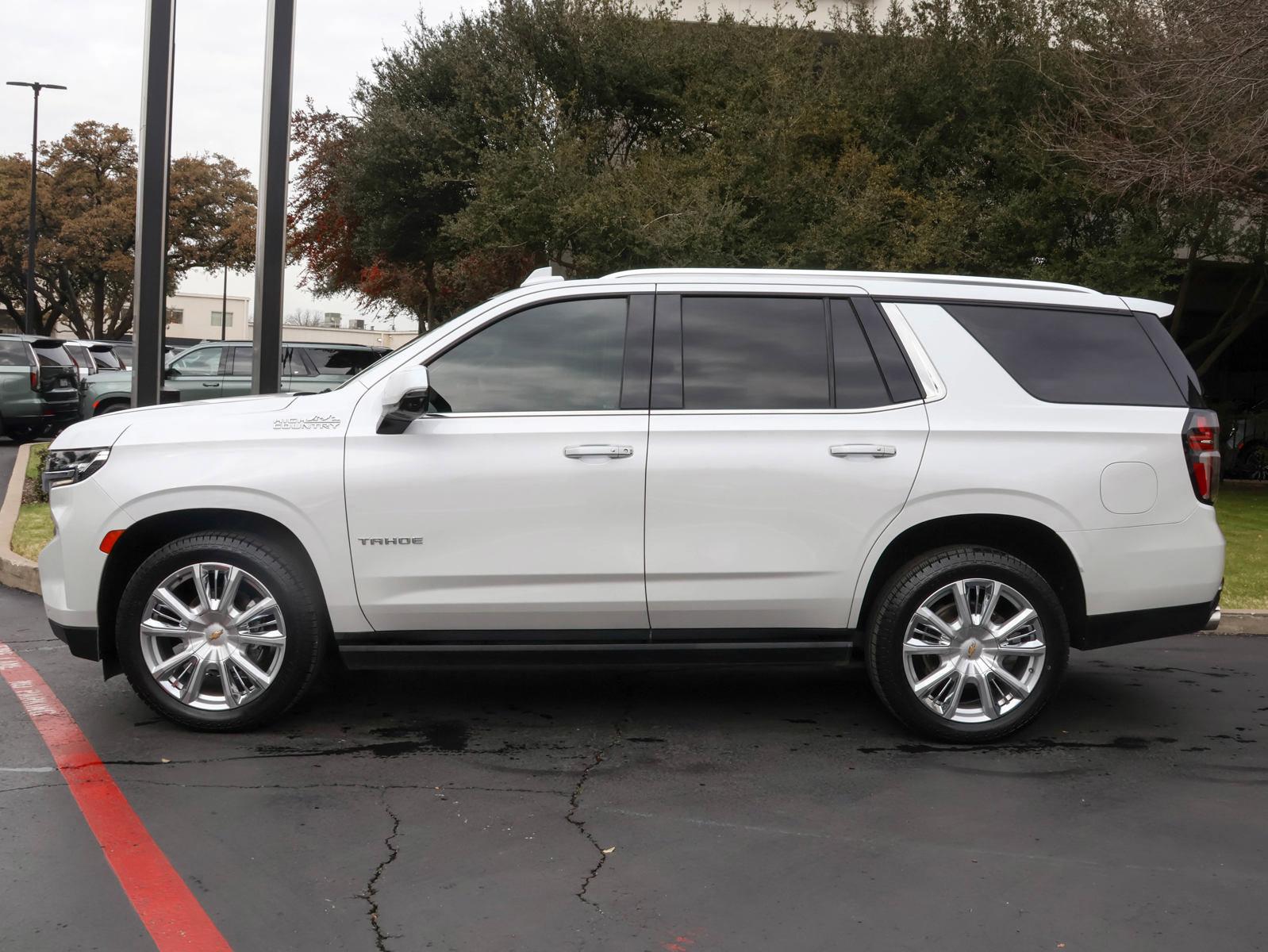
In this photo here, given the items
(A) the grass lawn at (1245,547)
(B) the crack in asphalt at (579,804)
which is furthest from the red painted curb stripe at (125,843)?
(A) the grass lawn at (1245,547)

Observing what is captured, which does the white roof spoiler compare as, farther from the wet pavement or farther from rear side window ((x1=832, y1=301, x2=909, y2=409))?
the wet pavement

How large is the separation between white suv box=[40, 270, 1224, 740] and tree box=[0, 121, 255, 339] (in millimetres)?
47819

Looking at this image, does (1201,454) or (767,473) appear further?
(1201,454)

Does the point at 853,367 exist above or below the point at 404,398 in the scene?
above

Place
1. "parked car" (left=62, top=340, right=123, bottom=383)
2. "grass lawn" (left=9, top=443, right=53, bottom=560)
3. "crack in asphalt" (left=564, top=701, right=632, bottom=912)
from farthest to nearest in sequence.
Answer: "parked car" (left=62, top=340, right=123, bottom=383) < "grass lawn" (left=9, top=443, right=53, bottom=560) < "crack in asphalt" (left=564, top=701, right=632, bottom=912)

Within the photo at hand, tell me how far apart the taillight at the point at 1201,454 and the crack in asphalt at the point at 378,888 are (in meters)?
3.48

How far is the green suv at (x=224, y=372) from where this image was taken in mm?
19797

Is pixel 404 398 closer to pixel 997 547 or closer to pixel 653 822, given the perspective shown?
pixel 653 822

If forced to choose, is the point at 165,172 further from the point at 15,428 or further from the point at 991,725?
the point at 15,428

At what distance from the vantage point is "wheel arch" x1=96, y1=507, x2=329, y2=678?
504 cm

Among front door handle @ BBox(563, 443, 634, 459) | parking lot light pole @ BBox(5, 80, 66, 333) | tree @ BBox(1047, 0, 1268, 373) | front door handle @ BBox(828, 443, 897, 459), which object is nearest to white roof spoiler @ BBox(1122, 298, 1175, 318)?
front door handle @ BBox(828, 443, 897, 459)

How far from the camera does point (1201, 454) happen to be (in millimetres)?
5168

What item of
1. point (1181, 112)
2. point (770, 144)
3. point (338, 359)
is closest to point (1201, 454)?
point (1181, 112)

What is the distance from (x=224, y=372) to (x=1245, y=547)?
50.6ft
